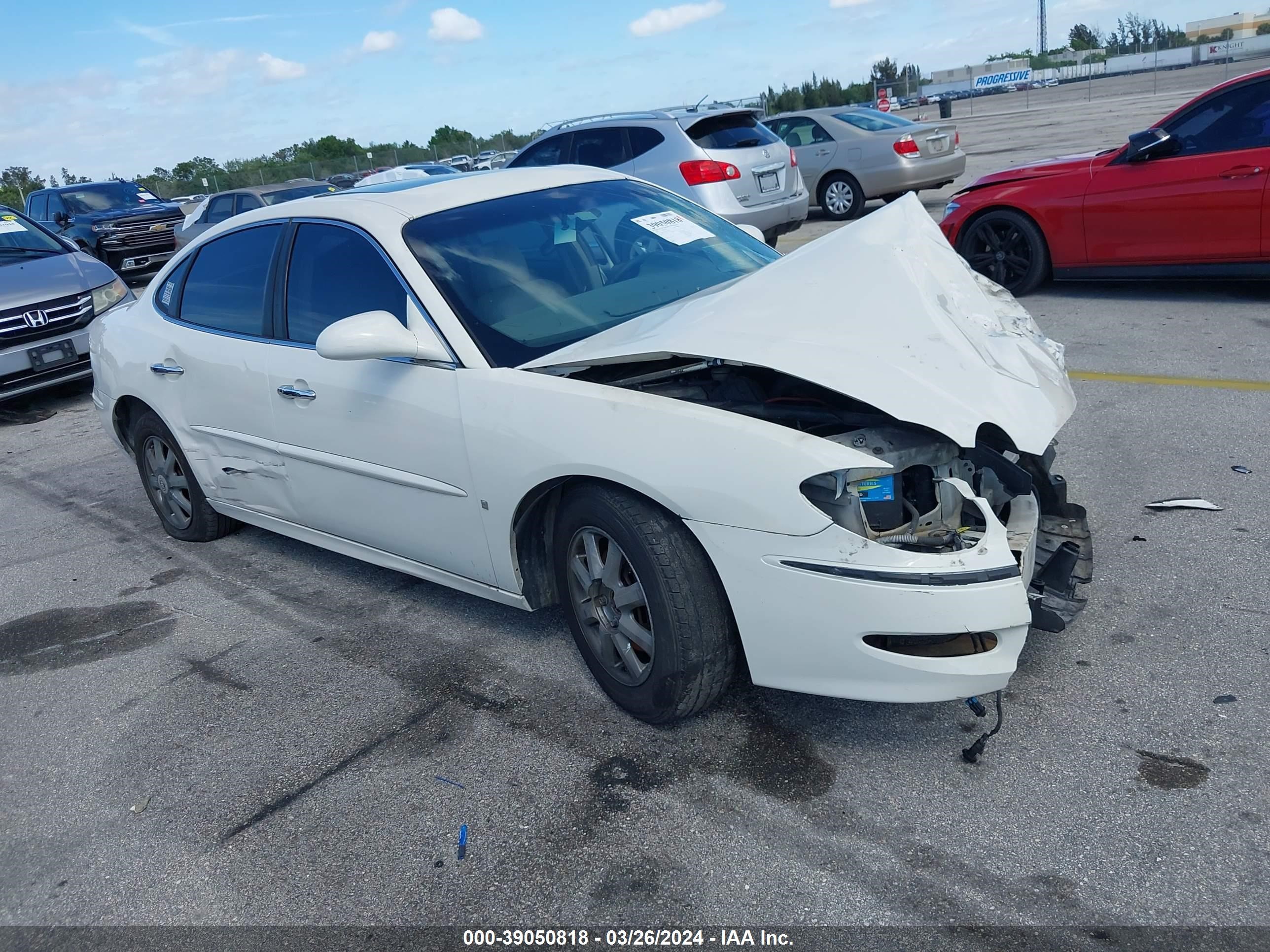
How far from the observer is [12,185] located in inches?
2285

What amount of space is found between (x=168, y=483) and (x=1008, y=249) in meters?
6.46

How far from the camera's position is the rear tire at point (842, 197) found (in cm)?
1433

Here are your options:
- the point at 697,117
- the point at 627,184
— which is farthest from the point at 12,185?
the point at 627,184

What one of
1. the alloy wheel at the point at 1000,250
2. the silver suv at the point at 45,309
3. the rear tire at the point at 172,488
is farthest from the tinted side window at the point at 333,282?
the alloy wheel at the point at 1000,250

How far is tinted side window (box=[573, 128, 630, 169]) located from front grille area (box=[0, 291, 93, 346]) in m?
5.08

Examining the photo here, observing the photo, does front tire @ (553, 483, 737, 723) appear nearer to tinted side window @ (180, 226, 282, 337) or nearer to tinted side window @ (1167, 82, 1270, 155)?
tinted side window @ (180, 226, 282, 337)

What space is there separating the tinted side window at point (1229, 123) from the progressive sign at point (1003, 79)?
64.5m

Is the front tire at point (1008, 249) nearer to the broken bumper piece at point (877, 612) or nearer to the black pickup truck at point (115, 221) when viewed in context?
the broken bumper piece at point (877, 612)

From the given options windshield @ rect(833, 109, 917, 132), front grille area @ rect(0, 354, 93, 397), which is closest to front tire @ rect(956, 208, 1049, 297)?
windshield @ rect(833, 109, 917, 132)

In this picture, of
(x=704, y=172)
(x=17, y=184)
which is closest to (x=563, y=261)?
(x=704, y=172)

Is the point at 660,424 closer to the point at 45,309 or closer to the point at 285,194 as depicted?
the point at 45,309

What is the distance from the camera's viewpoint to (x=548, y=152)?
1220 cm

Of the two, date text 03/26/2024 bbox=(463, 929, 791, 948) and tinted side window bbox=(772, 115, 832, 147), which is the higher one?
tinted side window bbox=(772, 115, 832, 147)

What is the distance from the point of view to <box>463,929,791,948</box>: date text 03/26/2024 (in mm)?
2379
